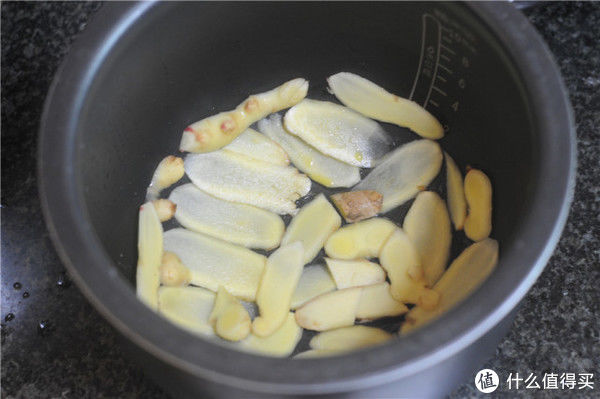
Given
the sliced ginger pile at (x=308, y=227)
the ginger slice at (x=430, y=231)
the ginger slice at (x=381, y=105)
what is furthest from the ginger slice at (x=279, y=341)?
the ginger slice at (x=381, y=105)

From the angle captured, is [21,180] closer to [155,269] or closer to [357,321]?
[155,269]

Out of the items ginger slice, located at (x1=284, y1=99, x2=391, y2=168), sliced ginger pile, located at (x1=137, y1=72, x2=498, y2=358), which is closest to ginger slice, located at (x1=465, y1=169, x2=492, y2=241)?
sliced ginger pile, located at (x1=137, y1=72, x2=498, y2=358)

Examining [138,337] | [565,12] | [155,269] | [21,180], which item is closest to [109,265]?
[138,337]

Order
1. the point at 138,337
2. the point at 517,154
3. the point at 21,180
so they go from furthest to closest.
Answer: the point at 21,180
the point at 517,154
the point at 138,337

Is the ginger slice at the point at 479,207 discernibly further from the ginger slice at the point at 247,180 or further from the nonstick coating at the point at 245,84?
the ginger slice at the point at 247,180

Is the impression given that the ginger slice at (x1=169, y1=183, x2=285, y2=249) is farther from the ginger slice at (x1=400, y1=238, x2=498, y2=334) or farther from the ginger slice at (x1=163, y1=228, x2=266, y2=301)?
the ginger slice at (x1=400, y1=238, x2=498, y2=334)

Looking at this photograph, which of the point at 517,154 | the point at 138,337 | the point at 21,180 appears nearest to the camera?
the point at 138,337
